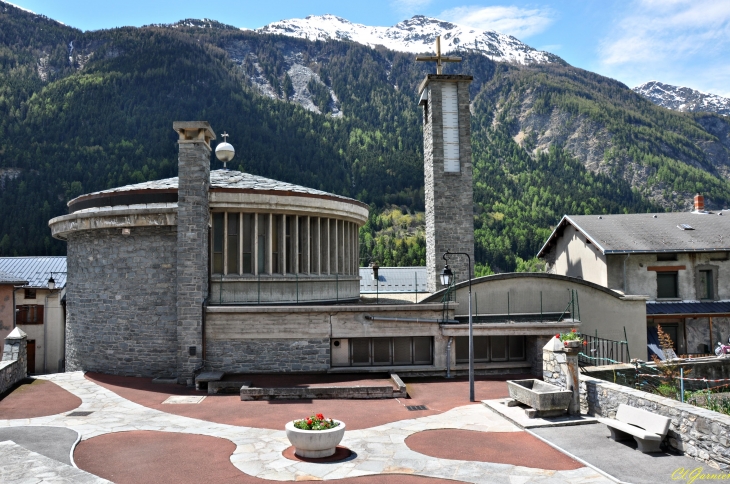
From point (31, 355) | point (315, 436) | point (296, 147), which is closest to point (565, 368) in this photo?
point (315, 436)

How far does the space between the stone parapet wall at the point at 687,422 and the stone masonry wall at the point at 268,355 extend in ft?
33.3

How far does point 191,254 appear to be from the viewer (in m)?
19.9

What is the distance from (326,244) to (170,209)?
22.2ft

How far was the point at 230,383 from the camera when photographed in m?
18.2

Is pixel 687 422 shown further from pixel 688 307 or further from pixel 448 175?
pixel 688 307


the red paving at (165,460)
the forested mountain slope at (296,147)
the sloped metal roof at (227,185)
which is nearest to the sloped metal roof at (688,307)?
the sloped metal roof at (227,185)

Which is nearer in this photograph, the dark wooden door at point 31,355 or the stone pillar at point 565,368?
the stone pillar at point 565,368

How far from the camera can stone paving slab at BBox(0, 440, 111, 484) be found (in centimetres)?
729

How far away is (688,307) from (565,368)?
68.3ft

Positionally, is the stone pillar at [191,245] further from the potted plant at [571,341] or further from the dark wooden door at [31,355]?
the dark wooden door at [31,355]

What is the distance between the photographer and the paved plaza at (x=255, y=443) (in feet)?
35.2

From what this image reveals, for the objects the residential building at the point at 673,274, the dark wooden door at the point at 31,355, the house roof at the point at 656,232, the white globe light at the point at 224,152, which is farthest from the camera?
the dark wooden door at the point at 31,355

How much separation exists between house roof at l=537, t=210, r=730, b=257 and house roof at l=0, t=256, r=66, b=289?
36.7 metres

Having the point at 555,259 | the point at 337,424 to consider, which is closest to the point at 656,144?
the point at 555,259
